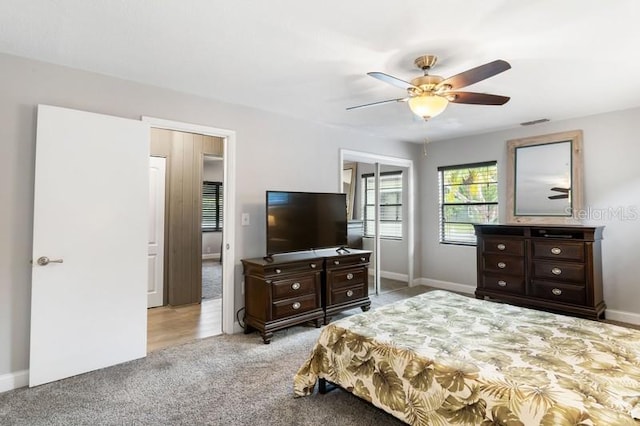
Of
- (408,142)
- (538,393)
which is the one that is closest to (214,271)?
(408,142)

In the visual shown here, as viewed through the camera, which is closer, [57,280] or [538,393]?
[538,393]

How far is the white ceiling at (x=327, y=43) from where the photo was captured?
6.52 feet

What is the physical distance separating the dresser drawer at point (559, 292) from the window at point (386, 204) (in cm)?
243

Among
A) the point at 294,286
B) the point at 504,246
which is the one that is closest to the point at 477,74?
the point at 294,286

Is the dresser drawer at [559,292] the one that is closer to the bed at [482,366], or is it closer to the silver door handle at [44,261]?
the bed at [482,366]

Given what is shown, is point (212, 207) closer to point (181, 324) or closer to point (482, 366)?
point (181, 324)

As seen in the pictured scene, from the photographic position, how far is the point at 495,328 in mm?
2195

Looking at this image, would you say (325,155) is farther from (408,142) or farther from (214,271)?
(214,271)

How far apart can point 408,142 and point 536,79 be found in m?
2.77

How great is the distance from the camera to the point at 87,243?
273 centimetres

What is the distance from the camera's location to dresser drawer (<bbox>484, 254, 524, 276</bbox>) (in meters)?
→ 4.12

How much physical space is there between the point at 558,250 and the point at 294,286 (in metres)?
3.00

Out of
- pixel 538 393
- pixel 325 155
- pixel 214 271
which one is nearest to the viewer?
pixel 538 393

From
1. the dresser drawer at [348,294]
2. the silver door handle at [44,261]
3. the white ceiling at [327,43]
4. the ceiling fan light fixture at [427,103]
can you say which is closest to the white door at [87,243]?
the silver door handle at [44,261]
